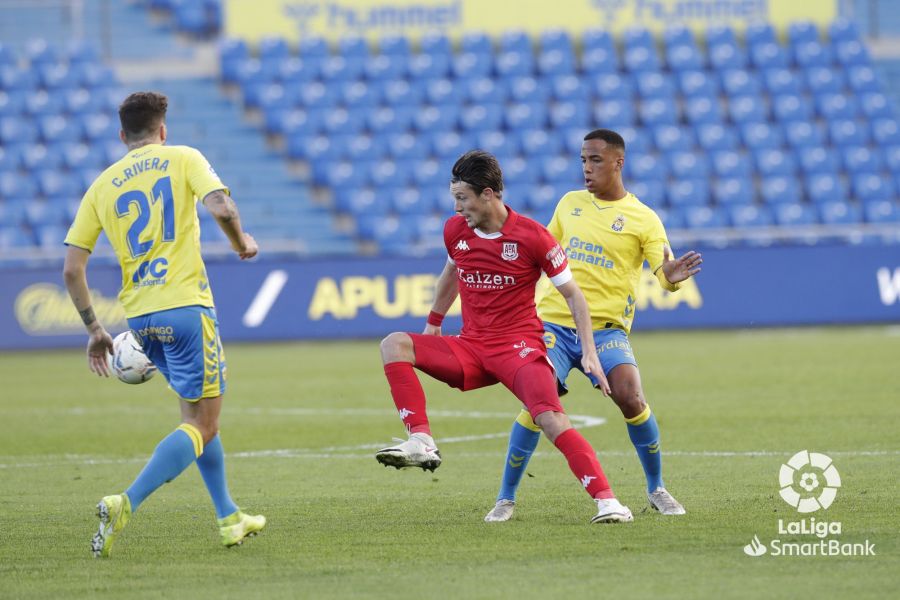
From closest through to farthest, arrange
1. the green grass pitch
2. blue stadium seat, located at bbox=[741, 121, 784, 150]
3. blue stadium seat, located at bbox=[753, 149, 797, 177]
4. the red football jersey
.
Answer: the green grass pitch, the red football jersey, blue stadium seat, located at bbox=[753, 149, 797, 177], blue stadium seat, located at bbox=[741, 121, 784, 150]

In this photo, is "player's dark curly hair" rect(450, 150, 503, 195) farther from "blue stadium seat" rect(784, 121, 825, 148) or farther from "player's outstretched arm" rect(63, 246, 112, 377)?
"blue stadium seat" rect(784, 121, 825, 148)

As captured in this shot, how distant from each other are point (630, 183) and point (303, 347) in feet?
26.1

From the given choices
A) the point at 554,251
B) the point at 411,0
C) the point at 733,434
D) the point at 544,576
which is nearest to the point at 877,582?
the point at 544,576

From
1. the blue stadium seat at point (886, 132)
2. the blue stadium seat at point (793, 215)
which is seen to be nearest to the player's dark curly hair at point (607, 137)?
the blue stadium seat at point (793, 215)

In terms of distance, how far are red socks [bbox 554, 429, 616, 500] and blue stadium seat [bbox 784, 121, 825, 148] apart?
22035 mm

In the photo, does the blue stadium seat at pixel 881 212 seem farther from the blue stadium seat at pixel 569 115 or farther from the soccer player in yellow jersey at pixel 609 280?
the soccer player in yellow jersey at pixel 609 280

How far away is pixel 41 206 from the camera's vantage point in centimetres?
2445

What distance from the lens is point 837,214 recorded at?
2614 centimetres

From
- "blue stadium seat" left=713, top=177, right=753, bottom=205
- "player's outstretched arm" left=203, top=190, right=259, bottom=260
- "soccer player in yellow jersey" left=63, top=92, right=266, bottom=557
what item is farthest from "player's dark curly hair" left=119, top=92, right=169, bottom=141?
"blue stadium seat" left=713, top=177, right=753, bottom=205

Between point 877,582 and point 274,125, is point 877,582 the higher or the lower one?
the lower one

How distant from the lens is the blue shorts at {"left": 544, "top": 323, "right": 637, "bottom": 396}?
7.69 meters

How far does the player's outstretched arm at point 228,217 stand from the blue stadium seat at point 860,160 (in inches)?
895

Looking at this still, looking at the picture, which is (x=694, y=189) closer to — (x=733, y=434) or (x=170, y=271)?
(x=733, y=434)

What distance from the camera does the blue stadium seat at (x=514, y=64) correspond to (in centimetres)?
2835
